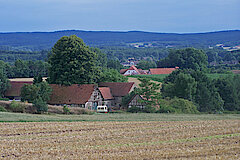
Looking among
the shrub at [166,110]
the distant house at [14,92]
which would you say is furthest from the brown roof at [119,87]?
the distant house at [14,92]

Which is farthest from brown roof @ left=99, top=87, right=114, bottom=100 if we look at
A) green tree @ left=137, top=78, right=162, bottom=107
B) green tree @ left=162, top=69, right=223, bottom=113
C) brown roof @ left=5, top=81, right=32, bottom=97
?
brown roof @ left=5, top=81, right=32, bottom=97

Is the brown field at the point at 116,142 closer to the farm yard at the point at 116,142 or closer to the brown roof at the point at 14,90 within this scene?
the farm yard at the point at 116,142

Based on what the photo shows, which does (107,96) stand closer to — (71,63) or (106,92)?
(106,92)

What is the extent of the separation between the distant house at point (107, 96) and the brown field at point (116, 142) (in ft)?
112

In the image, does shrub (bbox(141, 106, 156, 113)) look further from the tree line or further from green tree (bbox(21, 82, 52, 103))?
green tree (bbox(21, 82, 52, 103))

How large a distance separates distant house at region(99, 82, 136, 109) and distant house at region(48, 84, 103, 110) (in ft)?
19.5

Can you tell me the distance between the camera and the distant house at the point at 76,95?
57750 millimetres

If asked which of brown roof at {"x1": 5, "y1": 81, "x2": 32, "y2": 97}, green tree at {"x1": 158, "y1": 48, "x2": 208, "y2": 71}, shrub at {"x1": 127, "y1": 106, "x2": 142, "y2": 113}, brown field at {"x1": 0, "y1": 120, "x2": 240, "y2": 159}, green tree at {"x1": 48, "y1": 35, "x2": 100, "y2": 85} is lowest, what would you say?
shrub at {"x1": 127, "y1": 106, "x2": 142, "y2": 113}

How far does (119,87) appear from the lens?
66.7 m

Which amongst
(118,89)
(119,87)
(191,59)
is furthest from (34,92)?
(191,59)

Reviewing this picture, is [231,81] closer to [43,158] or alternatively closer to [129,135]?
[129,135]

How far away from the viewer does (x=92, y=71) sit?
63875mm

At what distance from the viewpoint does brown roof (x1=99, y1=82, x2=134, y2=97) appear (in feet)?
215

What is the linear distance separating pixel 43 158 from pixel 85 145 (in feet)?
11.8
